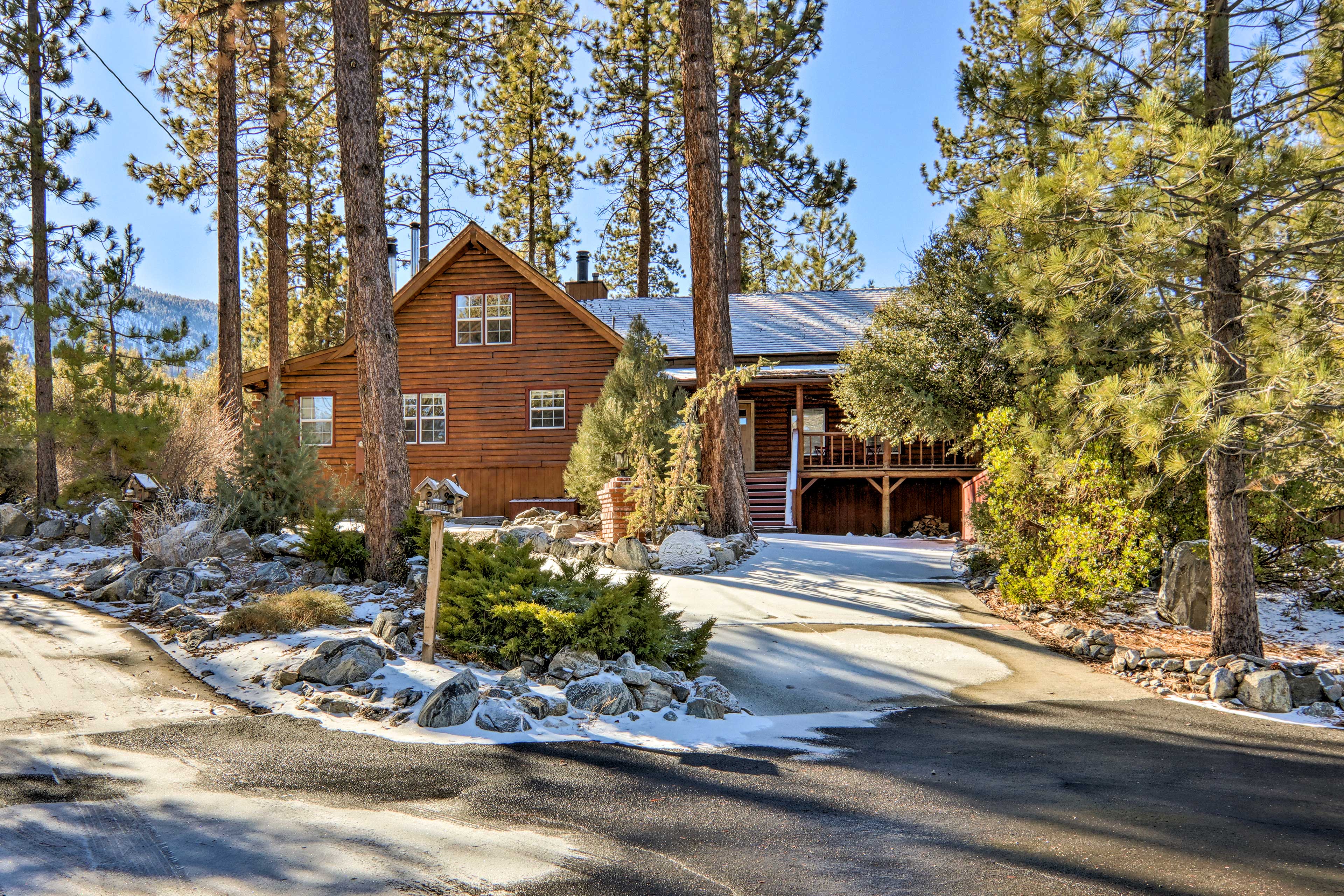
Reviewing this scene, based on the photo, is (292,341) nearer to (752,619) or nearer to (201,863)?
(752,619)

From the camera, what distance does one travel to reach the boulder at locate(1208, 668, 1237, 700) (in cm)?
659

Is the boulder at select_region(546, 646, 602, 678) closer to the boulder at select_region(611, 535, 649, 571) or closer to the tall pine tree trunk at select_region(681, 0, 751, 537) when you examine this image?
the boulder at select_region(611, 535, 649, 571)

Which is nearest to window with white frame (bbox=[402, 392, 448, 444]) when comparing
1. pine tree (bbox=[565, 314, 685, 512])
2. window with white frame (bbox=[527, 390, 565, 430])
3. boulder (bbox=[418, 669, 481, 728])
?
window with white frame (bbox=[527, 390, 565, 430])

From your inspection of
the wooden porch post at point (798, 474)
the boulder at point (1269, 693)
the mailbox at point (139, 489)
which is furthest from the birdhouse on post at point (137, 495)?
the wooden porch post at point (798, 474)

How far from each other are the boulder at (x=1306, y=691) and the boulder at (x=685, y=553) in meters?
6.42

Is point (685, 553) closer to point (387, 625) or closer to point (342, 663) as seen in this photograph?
point (387, 625)

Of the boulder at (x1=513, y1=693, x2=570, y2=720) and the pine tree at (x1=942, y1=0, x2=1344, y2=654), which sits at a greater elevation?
the pine tree at (x1=942, y1=0, x2=1344, y2=654)

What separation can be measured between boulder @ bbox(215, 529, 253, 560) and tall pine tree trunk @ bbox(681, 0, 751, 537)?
251 inches

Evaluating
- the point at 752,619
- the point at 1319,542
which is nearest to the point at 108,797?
the point at 752,619

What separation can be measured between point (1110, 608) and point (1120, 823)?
5582 millimetres

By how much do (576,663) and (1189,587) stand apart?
6152 mm

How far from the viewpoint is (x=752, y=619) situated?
8914mm

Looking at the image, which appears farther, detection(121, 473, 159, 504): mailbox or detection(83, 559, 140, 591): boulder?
detection(121, 473, 159, 504): mailbox

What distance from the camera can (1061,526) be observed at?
8.69 meters
